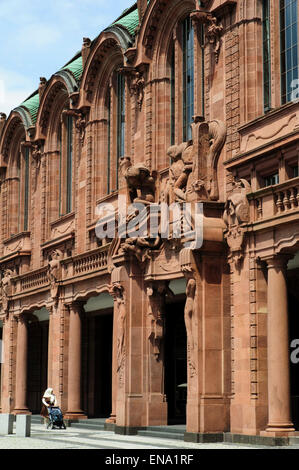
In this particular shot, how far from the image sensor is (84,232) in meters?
41.8

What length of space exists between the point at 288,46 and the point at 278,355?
9.42 metres

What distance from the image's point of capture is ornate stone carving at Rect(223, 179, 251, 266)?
2714 centimetres

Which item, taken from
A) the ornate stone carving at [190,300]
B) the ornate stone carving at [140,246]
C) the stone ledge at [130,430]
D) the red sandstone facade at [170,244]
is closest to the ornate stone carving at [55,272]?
the red sandstone facade at [170,244]

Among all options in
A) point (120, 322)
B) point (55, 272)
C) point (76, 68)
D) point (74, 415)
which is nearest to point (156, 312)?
point (120, 322)

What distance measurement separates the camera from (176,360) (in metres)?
38.1

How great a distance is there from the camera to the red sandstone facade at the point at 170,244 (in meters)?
26.7

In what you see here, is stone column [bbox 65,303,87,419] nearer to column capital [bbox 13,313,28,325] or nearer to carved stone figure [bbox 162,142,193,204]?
column capital [bbox 13,313,28,325]

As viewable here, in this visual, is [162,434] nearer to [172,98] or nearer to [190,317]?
[190,317]

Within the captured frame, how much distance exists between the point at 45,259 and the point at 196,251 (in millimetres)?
20194

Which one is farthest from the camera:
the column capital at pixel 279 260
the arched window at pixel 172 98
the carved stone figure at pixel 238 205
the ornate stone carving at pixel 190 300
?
the arched window at pixel 172 98

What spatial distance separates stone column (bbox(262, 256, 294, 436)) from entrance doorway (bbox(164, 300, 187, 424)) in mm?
11375

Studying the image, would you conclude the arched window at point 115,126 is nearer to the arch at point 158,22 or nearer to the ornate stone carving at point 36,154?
the arch at point 158,22

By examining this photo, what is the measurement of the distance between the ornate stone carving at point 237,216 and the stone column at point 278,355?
153cm
